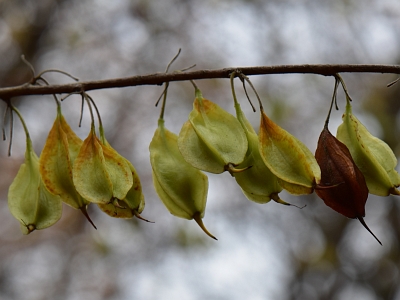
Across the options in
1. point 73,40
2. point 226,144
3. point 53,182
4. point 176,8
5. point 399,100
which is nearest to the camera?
point 226,144

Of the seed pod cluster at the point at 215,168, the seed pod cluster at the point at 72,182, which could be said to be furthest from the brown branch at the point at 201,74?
the seed pod cluster at the point at 72,182

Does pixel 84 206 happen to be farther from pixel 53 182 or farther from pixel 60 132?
pixel 60 132

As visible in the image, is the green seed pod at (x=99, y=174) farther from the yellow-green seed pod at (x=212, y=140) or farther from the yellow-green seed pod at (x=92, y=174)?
the yellow-green seed pod at (x=212, y=140)

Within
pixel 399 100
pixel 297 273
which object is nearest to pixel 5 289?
pixel 297 273

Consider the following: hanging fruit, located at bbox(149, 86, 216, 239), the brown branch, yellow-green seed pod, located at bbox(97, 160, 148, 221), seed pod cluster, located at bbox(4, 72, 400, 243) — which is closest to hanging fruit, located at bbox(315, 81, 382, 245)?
seed pod cluster, located at bbox(4, 72, 400, 243)

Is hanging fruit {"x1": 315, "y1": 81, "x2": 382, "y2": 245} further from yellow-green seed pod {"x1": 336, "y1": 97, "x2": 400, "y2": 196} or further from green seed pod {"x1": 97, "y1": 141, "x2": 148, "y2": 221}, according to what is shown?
green seed pod {"x1": 97, "y1": 141, "x2": 148, "y2": 221}

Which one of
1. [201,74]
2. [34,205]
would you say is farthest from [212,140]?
[34,205]

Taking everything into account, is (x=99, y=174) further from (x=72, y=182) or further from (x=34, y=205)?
(x=34, y=205)
